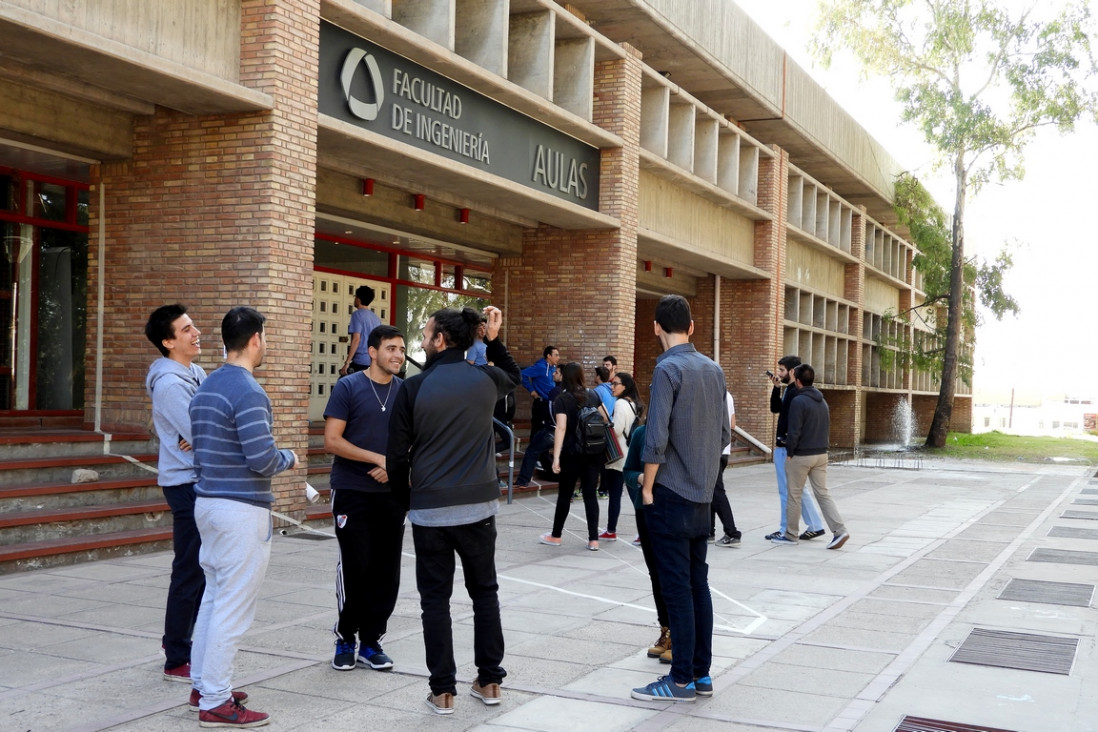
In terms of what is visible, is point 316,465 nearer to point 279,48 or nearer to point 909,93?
point 279,48

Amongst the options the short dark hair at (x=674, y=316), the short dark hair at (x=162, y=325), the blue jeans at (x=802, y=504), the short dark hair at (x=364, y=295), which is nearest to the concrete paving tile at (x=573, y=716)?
the short dark hair at (x=674, y=316)

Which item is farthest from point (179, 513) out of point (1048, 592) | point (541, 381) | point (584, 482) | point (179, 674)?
point (541, 381)

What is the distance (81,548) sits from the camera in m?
9.24

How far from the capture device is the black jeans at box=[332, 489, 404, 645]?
597 centimetres

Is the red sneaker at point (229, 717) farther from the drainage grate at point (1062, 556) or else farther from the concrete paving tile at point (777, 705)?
the drainage grate at point (1062, 556)

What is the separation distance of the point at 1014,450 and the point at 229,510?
32.4m

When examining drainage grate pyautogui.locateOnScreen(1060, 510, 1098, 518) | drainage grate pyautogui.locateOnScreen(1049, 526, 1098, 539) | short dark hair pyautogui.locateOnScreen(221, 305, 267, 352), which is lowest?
drainage grate pyautogui.locateOnScreen(1060, 510, 1098, 518)

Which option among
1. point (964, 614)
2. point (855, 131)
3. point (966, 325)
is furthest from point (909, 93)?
point (964, 614)

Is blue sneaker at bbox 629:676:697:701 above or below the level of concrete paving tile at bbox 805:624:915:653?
above

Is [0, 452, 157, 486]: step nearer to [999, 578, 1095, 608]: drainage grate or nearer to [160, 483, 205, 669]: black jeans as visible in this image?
[160, 483, 205, 669]: black jeans

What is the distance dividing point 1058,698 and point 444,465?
347 cm

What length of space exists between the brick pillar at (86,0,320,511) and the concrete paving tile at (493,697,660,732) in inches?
249

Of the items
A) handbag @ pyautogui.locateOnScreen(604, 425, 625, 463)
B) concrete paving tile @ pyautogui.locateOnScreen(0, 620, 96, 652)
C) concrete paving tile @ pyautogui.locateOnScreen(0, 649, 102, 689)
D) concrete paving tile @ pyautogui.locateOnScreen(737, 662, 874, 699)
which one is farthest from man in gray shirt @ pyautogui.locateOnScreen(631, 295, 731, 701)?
handbag @ pyautogui.locateOnScreen(604, 425, 625, 463)

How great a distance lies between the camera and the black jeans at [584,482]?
427 inches
